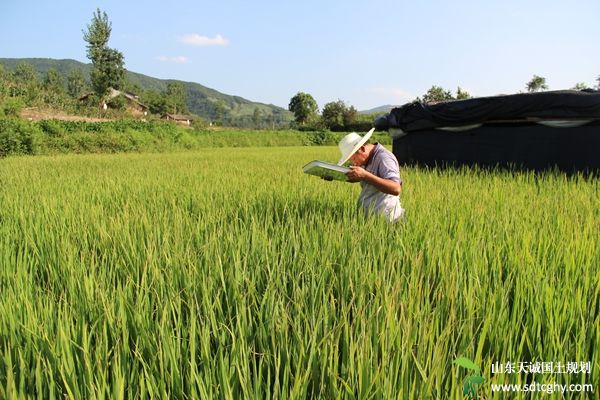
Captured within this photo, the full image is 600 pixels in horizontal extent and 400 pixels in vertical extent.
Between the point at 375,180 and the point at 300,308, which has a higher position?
the point at 375,180

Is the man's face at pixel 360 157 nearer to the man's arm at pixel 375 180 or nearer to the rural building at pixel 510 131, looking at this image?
the man's arm at pixel 375 180

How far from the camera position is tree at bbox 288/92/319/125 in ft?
234

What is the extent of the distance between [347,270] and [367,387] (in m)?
0.60

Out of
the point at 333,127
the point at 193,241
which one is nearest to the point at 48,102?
the point at 333,127

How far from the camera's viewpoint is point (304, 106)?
72000mm

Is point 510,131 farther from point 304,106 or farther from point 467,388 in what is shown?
point 304,106

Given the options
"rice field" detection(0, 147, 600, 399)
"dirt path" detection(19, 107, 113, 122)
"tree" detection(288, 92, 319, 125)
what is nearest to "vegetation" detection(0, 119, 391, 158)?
"dirt path" detection(19, 107, 113, 122)

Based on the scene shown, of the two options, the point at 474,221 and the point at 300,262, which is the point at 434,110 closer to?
the point at 474,221

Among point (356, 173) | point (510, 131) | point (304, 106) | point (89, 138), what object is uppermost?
point (304, 106)

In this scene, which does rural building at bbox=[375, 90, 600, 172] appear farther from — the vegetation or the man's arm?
the vegetation

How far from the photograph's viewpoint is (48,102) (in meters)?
25.8

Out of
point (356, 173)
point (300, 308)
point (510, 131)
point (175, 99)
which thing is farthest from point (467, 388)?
point (175, 99)

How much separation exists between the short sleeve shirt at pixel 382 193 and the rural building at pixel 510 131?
150 inches

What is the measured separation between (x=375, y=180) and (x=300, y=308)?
A: 4.56 feet
